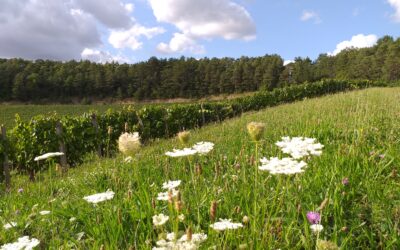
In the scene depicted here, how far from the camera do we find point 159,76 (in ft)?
387

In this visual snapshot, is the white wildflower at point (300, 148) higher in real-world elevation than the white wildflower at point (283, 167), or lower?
higher

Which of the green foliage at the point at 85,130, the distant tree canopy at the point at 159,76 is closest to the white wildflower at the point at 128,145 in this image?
the green foliage at the point at 85,130

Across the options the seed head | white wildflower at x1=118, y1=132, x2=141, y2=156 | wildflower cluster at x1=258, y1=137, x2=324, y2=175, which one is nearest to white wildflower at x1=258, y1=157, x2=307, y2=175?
wildflower cluster at x1=258, y1=137, x2=324, y2=175

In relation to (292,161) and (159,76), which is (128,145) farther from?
(159,76)

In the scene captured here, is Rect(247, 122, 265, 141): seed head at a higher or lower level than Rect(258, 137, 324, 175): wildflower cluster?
higher

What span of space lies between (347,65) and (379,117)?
10745 cm

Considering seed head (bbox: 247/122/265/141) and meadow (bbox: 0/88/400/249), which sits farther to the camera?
meadow (bbox: 0/88/400/249)

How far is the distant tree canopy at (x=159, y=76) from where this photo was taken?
105875 mm

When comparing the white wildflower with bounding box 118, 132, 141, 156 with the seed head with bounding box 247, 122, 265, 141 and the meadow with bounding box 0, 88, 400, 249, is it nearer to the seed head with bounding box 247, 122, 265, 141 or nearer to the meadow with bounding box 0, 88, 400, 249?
the meadow with bounding box 0, 88, 400, 249

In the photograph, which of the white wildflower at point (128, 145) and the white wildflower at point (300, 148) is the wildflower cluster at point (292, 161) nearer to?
the white wildflower at point (300, 148)

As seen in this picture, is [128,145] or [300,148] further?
[128,145]

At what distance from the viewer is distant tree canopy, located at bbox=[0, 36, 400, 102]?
105875mm

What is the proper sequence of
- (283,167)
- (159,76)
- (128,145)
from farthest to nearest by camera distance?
(159,76)
(128,145)
(283,167)

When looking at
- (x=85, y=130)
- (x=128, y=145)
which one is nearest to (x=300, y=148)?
(x=128, y=145)
